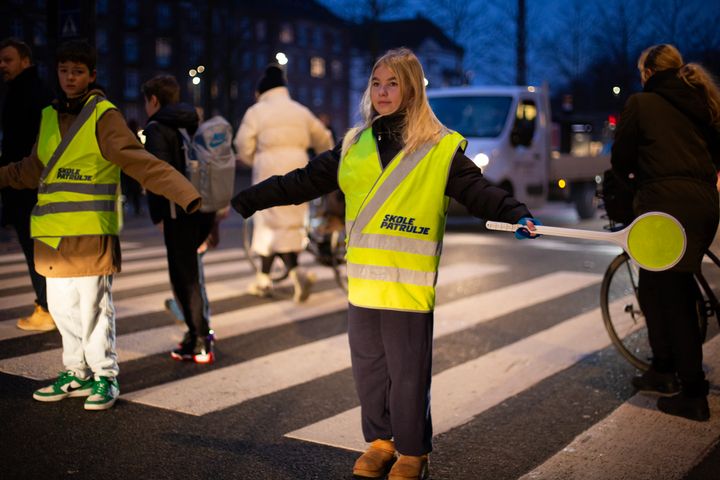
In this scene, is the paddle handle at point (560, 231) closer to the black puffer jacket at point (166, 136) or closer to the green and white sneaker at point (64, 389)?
the green and white sneaker at point (64, 389)

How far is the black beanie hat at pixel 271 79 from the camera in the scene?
862cm

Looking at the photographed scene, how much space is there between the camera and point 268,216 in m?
8.66

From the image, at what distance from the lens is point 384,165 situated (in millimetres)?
3900

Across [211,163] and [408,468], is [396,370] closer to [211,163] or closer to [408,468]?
[408,468]

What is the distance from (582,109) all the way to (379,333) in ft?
174

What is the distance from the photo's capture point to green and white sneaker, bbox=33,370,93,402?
16.7 feet

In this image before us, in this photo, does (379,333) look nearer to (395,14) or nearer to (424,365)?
(424,365)

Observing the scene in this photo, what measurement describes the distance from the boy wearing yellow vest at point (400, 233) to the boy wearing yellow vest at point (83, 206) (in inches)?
50.4

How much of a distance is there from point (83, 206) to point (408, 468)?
91.6 inches

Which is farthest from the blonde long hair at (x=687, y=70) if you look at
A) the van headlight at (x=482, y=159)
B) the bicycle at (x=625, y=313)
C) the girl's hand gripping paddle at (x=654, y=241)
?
the van headlight at (x=482, y=159)

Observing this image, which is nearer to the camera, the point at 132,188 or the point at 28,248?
the point at 28,248

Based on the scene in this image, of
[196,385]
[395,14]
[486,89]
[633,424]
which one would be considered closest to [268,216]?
[196,385]

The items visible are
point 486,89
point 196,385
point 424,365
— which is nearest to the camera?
point 424,365

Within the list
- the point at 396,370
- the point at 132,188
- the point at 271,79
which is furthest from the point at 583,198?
the point at 396,370
